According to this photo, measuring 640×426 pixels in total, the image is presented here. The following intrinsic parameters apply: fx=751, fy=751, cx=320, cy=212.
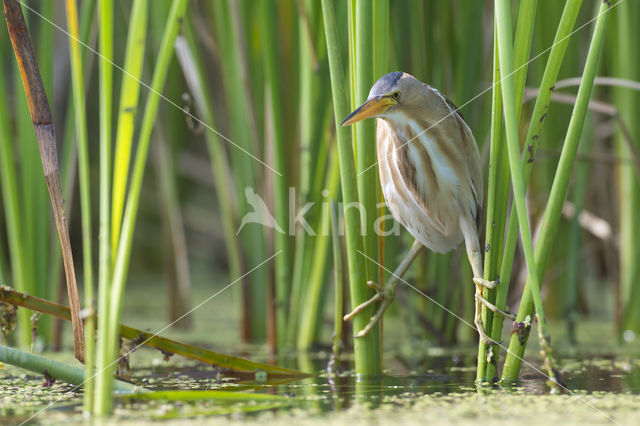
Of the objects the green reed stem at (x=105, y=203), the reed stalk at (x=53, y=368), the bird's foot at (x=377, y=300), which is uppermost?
the green reed stem at (x=105, y=203)

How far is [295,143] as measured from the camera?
2.33 metres

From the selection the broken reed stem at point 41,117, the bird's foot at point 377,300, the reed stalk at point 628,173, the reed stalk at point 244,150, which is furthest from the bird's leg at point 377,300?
the reed stalk at point 628,173

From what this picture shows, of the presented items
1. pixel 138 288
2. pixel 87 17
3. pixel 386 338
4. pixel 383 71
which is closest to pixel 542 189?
pixel 386 338

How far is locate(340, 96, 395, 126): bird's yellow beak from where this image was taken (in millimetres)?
1396

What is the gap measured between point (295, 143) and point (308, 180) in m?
0.32

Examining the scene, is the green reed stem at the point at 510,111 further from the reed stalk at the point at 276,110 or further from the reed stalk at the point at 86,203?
the reed stalk at the point at 276,110

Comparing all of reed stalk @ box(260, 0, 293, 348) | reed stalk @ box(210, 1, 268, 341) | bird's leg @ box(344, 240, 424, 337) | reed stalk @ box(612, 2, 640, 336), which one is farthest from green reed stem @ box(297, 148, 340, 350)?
reed stalk @ box(612, 2, 640, 336)

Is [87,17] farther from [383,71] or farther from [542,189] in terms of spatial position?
[542,189]

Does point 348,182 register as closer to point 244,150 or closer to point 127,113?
point 127,113

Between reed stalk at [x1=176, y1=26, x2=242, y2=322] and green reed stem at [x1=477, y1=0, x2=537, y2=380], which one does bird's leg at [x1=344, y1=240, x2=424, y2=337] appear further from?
reed stalk at [x1=176, y1=26, x2=242, y2=322]

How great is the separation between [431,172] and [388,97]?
285mm

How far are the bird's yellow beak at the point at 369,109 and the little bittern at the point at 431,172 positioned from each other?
11 centimetres

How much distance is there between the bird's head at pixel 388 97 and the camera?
1416 millimetres

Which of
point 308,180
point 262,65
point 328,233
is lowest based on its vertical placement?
point 328,233
